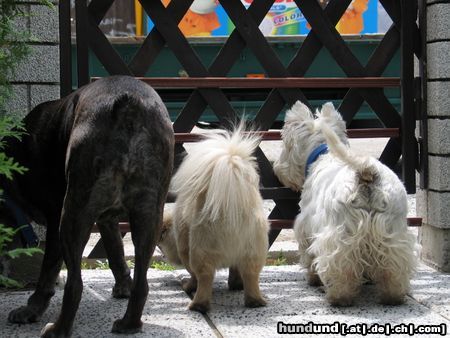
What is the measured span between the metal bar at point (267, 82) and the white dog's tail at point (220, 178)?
3.79 ft

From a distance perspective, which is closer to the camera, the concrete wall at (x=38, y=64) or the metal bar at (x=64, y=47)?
the concrete wall at (x=38, y=64)

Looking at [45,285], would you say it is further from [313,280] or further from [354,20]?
[354,20]

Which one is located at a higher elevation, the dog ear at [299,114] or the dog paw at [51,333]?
the dog ear at [299,114]

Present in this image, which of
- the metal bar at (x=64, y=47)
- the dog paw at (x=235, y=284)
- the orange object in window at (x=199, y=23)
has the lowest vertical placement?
the dog paw at (x=235, y=284)

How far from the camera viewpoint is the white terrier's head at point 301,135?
236 inches

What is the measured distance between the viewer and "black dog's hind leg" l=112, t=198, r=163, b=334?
4.40m

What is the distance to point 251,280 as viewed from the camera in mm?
5164

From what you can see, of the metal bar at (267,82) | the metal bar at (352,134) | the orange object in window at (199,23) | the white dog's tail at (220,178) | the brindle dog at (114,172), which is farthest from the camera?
the orange object in window at (199,23)

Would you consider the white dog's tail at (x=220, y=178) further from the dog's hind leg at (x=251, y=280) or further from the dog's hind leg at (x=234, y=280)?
the dog's hind leg at (x=234, y=280)

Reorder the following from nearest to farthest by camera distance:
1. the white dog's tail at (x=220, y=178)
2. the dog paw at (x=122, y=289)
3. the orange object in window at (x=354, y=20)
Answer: the white dog's tail at (x=220, y=178), the dog paw at (x=122, y=289), the orange object in window at (x=354, y=20)

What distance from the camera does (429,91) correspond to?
6566 millimetres

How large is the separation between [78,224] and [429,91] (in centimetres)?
352

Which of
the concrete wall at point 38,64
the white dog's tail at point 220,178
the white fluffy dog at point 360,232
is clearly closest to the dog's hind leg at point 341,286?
the white fluffy dog at point 360,232

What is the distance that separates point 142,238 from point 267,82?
256 cm
